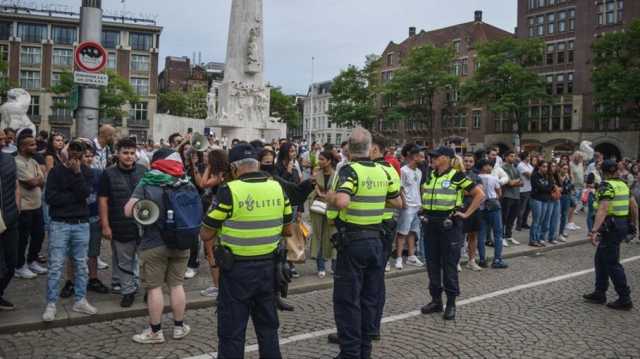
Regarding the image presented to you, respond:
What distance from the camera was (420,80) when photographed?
52.5 metres

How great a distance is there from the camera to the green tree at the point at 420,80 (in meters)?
51.9

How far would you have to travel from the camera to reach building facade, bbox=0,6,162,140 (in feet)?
213

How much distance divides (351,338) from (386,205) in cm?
149

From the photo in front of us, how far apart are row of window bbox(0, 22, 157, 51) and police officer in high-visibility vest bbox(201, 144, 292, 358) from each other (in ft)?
221

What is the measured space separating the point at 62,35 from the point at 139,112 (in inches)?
505

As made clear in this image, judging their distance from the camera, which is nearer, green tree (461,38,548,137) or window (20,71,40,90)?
green tree (461,38,548,137)

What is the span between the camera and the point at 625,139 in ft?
148

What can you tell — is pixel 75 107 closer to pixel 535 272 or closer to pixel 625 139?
pixel 535 272

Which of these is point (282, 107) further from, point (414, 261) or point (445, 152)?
point (445, 152)

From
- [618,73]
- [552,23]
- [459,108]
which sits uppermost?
[552,23]

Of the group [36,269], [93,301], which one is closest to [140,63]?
[36,269]

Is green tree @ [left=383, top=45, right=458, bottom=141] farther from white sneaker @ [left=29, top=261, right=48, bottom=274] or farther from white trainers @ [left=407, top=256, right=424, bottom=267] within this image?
white sneaker @ [left=29, top=261, right=48, bottom=274]

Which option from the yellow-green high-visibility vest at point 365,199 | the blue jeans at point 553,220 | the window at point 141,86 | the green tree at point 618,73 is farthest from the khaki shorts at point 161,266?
the window at point 141,86

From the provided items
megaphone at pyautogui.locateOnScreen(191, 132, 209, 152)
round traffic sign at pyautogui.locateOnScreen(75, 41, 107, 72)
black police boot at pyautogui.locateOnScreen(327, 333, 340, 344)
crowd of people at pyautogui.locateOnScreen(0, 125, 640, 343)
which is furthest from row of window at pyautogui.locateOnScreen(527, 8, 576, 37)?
black police boot at pyautogui.locateOnScreen(327, 333, 340, 344)
